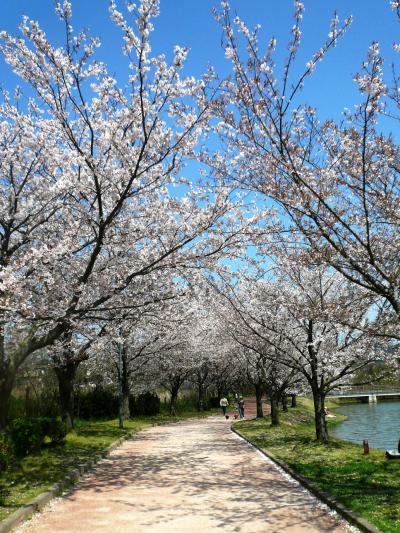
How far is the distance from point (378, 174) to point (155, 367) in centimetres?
3371

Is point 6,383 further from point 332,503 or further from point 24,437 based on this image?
point 332,503

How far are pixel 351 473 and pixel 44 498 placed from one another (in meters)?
6.52

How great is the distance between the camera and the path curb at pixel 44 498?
707cm

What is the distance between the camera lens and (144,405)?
130 feet

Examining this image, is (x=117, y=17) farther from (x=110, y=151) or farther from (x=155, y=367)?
(x=155, y=367)

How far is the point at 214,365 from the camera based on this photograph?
161 feet

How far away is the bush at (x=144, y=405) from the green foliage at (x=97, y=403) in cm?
293

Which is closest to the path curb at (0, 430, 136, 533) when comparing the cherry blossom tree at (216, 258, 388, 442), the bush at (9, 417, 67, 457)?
the bush at (9, 417, 67, 457)

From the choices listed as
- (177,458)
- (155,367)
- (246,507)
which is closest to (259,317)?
(177,458)

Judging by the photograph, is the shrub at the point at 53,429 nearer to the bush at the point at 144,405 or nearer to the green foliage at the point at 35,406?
the green foliage at the point at 35,406

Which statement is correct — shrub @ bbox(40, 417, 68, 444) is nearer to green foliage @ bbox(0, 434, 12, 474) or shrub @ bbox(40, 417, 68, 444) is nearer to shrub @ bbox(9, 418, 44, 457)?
shrub @ bbox(9, 418, 44, 457)

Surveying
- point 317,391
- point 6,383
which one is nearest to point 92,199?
point 6,383

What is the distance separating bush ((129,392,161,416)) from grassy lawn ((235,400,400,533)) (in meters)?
21.7

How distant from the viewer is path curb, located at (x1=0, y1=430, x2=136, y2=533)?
707 centimetres
